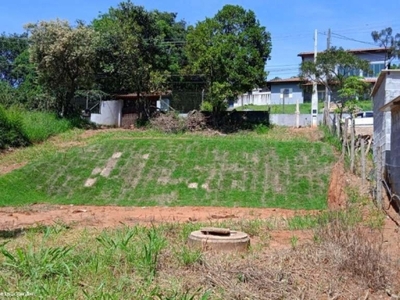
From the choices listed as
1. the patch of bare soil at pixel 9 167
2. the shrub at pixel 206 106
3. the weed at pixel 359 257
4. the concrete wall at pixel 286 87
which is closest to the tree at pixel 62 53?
the shrub at pixel 206 106

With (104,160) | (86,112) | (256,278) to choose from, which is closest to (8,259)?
(256,278)

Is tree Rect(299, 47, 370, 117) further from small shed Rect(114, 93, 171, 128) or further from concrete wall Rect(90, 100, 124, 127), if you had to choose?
concrete wall Rect(90, 100, 124, 127)

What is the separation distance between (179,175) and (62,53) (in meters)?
11.4

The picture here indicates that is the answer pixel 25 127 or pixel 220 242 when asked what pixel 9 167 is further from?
pixel 220 242

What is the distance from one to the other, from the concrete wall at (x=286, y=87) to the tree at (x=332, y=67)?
19.4 meters

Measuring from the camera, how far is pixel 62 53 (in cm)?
2542

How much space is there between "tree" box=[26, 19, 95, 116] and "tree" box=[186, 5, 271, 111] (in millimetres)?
5346

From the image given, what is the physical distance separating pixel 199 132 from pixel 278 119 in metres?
6.97

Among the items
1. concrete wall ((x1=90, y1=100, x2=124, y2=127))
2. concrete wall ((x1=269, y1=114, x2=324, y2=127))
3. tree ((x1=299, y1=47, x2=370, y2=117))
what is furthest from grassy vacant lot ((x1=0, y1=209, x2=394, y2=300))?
concrete wall ((x1=269, y1=114, x2=324, y2=127))

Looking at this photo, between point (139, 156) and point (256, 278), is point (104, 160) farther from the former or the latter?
point (256, 278)

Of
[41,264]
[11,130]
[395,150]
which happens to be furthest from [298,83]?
[41,264]

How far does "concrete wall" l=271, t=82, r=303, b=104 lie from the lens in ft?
154

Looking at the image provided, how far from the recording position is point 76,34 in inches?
1010

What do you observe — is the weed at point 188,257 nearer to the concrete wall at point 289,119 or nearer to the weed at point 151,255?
the weed at point 151,255
